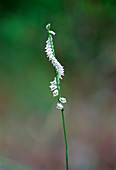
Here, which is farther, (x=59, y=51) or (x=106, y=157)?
(x=59, y=51)

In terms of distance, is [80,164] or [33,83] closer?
[80,164]

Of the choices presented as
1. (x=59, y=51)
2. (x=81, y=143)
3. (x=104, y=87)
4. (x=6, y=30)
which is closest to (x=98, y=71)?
(x=104, y=87)

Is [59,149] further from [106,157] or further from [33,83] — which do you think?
[33,83]

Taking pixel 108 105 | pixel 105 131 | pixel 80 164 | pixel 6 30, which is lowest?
pixel 80 164

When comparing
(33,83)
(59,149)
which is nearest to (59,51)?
(33,83)

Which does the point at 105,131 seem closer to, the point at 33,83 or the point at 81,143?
the point at 81,143

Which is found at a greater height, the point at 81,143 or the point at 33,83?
the point at 33,83
